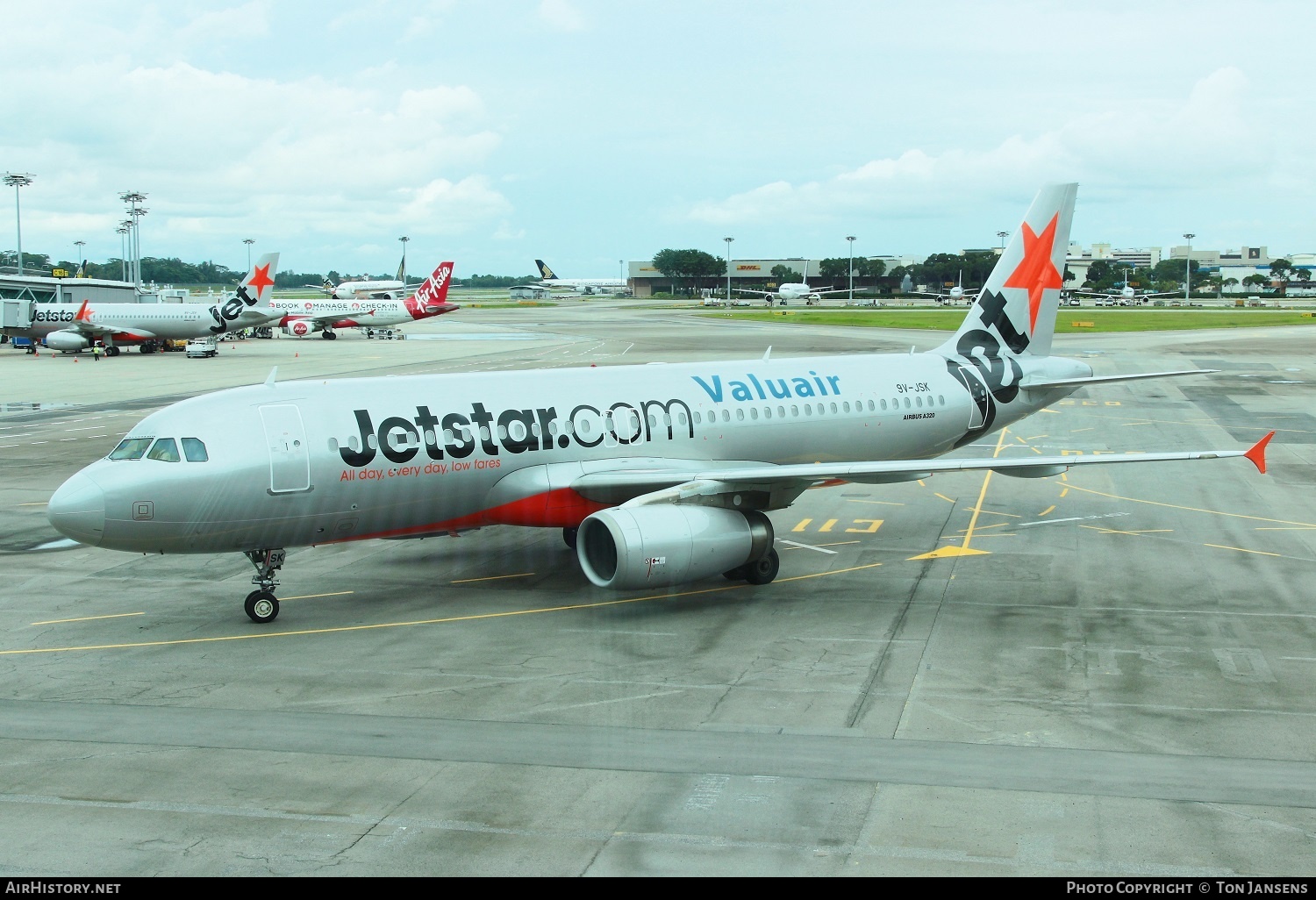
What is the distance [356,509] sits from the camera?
2197cm

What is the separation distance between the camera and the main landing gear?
2164 cm

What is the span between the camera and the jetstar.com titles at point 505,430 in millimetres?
22125

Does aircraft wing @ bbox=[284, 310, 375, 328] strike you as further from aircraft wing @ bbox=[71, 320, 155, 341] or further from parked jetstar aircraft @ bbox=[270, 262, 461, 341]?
aircraft wing @ bbox=[71, 320, 155, 341]

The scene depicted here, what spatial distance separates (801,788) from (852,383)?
16181 millimetres

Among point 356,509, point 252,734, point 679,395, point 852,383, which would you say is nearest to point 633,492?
point 679,395

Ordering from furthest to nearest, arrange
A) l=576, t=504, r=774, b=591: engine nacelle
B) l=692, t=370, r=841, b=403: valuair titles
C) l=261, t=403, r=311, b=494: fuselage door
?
l=692, t=370, r=841, b=403: valuair titles, l=261, t=403, r=311, b=494: fuselage door, l=576, t=504, r=774, b=591: engine nacelle

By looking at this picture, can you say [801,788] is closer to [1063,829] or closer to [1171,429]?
[1063,829]

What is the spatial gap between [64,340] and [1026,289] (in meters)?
83.3

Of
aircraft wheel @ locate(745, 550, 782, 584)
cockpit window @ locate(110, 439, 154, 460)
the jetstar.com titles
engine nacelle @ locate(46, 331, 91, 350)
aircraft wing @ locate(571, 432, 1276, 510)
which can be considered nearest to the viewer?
cockpit window @ locate(110, 439, 154, 460)

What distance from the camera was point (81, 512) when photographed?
1992 cm

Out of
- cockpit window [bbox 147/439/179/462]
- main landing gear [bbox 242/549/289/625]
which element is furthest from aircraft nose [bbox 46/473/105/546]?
main landing gear [bbox 242/549/289/625]

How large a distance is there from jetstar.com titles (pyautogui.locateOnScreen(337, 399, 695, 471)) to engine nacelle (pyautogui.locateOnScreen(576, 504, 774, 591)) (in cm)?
266

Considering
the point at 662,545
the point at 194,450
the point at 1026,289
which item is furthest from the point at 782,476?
the point at 1026,289
